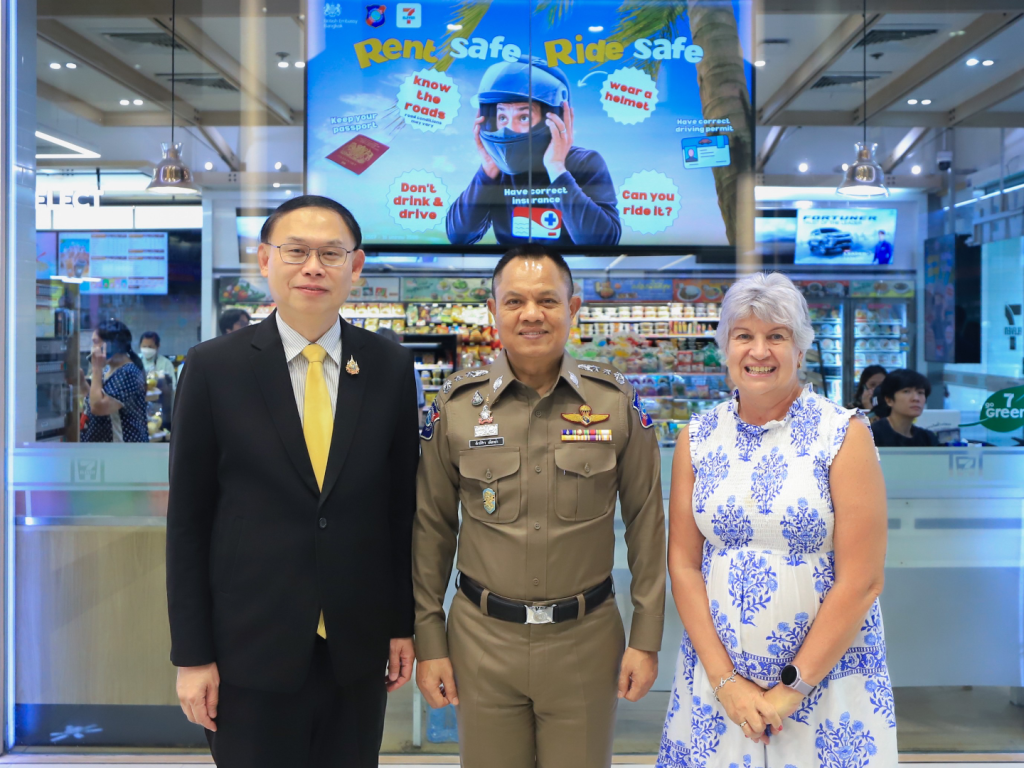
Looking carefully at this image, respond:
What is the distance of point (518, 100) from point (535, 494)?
10.2ft

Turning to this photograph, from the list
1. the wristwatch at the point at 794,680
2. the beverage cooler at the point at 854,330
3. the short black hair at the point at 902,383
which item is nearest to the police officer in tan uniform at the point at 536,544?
the wristwatch at the point at 794,680

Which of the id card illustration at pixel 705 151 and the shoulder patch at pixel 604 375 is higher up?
the id card illustration at pixel 705 151

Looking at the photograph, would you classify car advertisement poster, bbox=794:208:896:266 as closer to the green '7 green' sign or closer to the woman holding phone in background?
the green '7 green' sign

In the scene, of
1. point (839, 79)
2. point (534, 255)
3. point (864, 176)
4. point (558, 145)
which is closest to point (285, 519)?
point (534, 255)

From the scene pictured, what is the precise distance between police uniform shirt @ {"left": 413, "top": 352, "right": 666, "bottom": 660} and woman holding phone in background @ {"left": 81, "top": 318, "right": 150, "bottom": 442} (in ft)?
8.19

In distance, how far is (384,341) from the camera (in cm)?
185

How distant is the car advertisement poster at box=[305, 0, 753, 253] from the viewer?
419 centimetres

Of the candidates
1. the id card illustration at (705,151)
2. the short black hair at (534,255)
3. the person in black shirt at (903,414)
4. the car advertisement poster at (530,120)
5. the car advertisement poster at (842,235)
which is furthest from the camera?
the car advertisement poster at (842,235)

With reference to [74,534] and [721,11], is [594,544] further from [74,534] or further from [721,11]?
[721,11]

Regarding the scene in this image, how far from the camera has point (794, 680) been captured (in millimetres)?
1528

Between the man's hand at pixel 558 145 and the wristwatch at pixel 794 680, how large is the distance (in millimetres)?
3261

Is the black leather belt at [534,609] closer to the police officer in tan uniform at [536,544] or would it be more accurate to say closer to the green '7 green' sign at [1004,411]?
the police officer in tan uniform at [536,544]

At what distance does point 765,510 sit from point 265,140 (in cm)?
429

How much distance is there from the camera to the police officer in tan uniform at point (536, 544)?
1702mm
